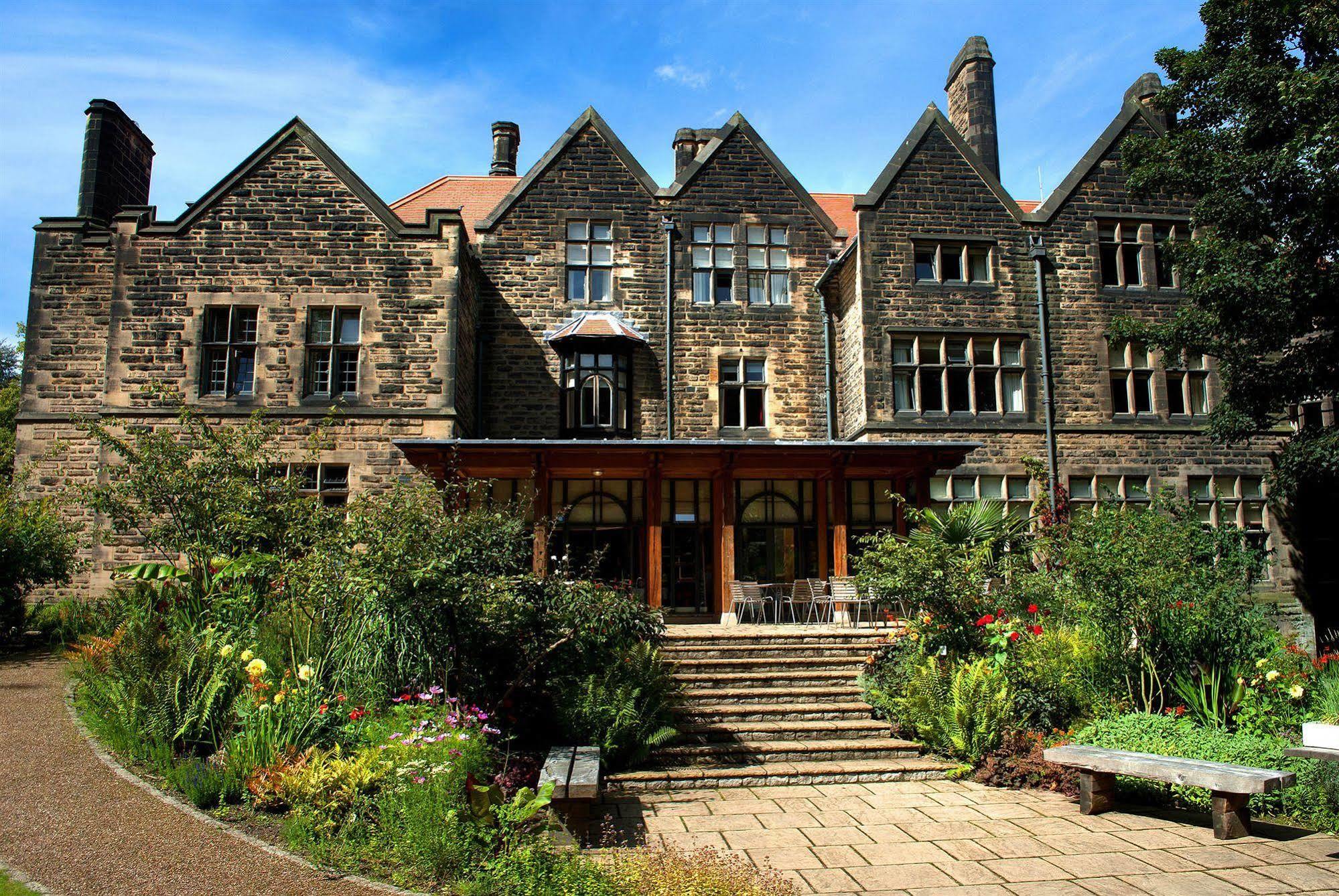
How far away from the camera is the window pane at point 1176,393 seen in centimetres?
1938

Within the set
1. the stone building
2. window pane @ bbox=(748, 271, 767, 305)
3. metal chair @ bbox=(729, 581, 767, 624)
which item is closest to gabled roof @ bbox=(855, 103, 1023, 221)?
the stone building

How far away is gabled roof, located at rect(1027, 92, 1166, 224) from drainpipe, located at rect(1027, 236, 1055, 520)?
76 cm

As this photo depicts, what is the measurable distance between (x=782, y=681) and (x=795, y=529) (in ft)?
23.6

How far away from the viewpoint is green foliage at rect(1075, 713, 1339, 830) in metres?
7.26

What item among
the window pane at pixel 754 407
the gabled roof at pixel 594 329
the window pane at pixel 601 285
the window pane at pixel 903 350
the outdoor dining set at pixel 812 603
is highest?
the window pane at pixel 601 285

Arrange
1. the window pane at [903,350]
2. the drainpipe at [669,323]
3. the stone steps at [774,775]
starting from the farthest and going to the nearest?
the drainpipe at [669,323]
the window pane at [903,350]
the stone steps at [774,775]

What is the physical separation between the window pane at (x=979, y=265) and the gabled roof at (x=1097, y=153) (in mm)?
1344

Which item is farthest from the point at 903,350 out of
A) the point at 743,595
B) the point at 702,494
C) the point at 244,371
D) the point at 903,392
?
the point at 244,371

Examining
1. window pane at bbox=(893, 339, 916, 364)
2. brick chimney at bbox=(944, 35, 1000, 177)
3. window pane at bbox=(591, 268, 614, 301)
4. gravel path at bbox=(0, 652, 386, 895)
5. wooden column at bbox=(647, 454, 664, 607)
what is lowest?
gravel path at bbox=(0, 652, 386, 895)

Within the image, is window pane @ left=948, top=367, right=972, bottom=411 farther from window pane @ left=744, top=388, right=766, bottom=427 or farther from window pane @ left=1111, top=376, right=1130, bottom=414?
window pane @ left=744, top=388, right=766, bottom=427

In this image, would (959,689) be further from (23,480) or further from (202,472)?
(23,480)

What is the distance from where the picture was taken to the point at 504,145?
25.8 metres

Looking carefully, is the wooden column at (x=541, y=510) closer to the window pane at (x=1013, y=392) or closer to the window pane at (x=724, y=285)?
the window pane at (x=724, y=285)

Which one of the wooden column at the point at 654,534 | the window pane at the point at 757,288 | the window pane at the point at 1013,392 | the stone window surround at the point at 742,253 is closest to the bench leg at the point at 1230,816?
the wooden column at the point at 654,534
